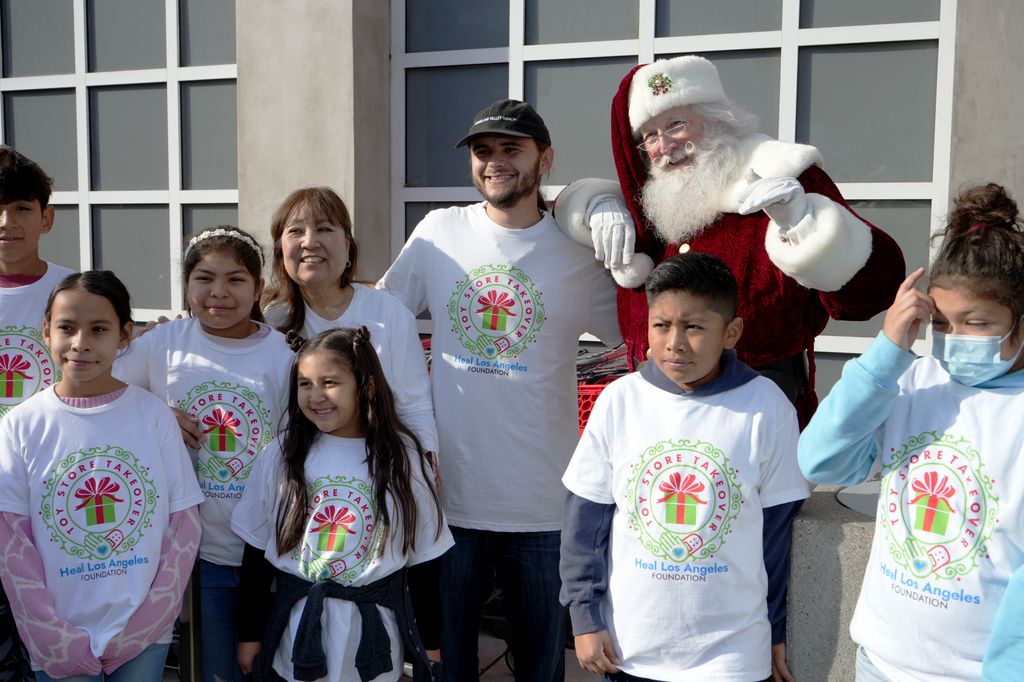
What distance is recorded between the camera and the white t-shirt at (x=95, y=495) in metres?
2.42

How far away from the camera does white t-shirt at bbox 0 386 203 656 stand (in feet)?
7.95

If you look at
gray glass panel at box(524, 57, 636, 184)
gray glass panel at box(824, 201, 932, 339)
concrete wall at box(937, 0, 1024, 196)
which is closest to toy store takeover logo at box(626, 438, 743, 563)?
concrete wall at box(937, 0, 1024, 196)

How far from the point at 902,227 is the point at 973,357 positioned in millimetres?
2947

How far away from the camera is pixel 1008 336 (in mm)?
1903

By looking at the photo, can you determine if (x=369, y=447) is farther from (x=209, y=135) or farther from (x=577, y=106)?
(x=209, y=135)

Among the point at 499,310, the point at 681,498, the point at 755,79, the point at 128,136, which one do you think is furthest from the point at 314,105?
the point at 681,498

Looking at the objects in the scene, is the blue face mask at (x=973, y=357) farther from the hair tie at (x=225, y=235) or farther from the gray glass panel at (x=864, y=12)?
the gray glass panel at (x=864, y=12)

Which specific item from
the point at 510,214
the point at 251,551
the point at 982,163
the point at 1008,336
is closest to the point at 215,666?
the point at 251,551

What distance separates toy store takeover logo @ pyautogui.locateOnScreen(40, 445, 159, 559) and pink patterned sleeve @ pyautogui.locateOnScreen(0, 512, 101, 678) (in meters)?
0.08

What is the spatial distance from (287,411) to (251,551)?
1.34ft

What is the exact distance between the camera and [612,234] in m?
2.80

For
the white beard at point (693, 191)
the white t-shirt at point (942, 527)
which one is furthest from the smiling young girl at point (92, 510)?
the white t-shirt at point (942, 527)

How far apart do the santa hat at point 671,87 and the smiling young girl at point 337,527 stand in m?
1.09

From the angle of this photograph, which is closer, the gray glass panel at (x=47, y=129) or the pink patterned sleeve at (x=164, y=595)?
the pink patterned sleeve at (x=164, y=595)
